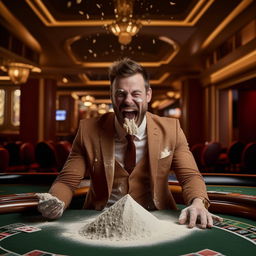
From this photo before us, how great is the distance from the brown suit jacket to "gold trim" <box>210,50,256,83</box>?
5.22 metres

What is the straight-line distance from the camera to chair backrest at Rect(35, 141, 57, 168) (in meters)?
5.16

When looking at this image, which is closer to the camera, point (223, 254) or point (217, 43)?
point (223, 254)

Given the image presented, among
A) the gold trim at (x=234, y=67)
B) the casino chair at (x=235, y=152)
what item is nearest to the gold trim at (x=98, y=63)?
the gold trim at (x=234, y=67)

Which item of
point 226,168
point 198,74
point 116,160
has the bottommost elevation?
point 226,168

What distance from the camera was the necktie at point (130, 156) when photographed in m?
1.62

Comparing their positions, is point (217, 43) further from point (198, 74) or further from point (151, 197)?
point (151, 197)

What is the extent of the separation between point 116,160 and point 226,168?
5.48m

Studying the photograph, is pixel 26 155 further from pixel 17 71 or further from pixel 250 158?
pixel 250 158

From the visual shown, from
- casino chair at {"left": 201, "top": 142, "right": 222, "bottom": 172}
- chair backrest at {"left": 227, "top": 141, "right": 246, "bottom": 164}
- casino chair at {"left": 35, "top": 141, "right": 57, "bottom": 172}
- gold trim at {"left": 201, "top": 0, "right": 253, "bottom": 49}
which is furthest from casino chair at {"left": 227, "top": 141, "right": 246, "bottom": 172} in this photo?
casino chair at {"left": 35, "top": 141, "right": 57, "bottom": 172}

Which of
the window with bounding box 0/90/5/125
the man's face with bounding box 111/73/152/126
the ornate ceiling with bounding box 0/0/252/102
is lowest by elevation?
the man's face with bounding box 111/73/152/126

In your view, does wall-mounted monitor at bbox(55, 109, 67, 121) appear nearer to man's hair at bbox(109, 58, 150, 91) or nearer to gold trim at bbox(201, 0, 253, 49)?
gold trim at bbox(201, 0, 253, 49)

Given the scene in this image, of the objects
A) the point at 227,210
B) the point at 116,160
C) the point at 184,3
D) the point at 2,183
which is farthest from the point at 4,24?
the point at 227,210

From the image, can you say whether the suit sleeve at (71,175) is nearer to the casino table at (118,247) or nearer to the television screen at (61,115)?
the casino table at (118,247)

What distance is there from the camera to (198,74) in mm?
10477
